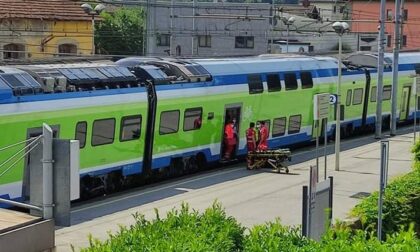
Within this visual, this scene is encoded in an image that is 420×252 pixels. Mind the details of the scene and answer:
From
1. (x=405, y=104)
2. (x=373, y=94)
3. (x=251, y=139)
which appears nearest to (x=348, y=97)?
(x=373, y=94)

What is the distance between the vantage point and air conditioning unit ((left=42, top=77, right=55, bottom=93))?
18422mm

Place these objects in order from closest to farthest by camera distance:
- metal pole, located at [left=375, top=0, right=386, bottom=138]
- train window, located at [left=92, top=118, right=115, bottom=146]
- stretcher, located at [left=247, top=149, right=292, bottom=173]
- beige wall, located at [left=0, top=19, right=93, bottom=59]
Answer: train window, located at [left=92, top=118, right=115, bottom=146], stretcher, located at [left=247, top=149, right=292, bottom=173], metal pole, located at [left=375, top=0, right=386, bottom=138], beige wall, located at [left=0, top=19, right=93, bottom=59]

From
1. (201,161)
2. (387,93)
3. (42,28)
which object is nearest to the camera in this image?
(201,161)

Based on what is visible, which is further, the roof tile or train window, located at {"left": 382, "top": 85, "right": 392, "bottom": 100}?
the roof tile

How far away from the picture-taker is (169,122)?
22.7 m

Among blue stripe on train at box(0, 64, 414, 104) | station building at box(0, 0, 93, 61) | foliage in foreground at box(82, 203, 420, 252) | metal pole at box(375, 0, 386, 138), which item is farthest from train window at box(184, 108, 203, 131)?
foliage in foreground at box(82, 203, 420, 252)

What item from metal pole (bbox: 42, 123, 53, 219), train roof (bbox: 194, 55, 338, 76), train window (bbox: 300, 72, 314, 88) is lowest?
train window (bbox: 300, 72, 314, 88)

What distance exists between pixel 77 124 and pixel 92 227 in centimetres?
326

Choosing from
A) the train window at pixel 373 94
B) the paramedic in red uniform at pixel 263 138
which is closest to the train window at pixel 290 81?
the paramedic in red uniform at pixel 263 138

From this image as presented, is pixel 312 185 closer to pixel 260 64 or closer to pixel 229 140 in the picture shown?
pixel 229 140

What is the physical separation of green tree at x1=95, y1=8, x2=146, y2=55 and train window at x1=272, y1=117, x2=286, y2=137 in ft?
127

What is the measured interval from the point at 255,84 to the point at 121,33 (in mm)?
50687

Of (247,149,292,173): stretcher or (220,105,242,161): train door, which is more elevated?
(220,105,242,161): train door

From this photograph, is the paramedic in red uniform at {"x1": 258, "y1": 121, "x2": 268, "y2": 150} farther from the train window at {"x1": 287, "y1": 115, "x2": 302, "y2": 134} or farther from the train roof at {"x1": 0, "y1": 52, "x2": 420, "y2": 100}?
the train window at {"x1": 287, "y1": 115, "x2": 302, "y2": 134}
